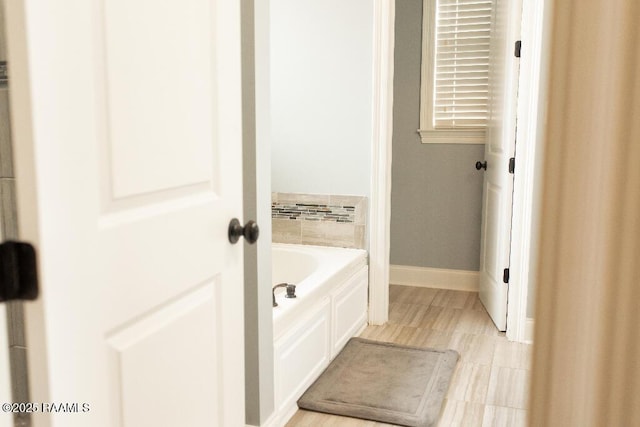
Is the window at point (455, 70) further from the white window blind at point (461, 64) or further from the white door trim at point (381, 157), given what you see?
the white door trim at point (381, 157)

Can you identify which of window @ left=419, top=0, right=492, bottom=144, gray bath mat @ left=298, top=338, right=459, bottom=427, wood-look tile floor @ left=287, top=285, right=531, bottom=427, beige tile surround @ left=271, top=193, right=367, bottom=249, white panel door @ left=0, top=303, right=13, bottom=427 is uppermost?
window @ left=419, top=0, right=492, bottom=144

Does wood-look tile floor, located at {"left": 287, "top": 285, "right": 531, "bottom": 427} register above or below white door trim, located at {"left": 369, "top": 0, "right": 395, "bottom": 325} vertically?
below

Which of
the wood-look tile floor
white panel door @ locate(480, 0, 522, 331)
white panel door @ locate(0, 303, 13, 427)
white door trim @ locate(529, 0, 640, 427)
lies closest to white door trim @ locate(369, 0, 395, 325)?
the wood-look tile floor

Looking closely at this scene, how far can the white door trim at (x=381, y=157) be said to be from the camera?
331 centimetres

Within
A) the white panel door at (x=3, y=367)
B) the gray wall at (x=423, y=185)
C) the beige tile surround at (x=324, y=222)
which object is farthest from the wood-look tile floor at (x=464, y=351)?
the white panel door at (x=3, y=367)

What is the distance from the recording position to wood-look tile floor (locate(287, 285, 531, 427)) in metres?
2.41

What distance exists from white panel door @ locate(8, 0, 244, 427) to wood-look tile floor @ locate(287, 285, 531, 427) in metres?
1.02

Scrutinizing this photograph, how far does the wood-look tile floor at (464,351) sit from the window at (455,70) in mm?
1149

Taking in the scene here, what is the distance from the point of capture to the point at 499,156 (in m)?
3.47

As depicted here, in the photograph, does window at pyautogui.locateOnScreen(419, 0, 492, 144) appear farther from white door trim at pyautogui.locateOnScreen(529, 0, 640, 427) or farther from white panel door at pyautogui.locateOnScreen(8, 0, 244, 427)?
white door trim at pyautogui.locateOnScreen(529, 0, 640, 427)

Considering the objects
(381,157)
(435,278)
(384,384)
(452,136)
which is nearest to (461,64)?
(452,136)

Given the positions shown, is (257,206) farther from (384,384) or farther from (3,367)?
(3,367)

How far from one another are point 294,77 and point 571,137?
3.18 meters

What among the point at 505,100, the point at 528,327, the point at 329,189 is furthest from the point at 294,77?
the point at 528,327
